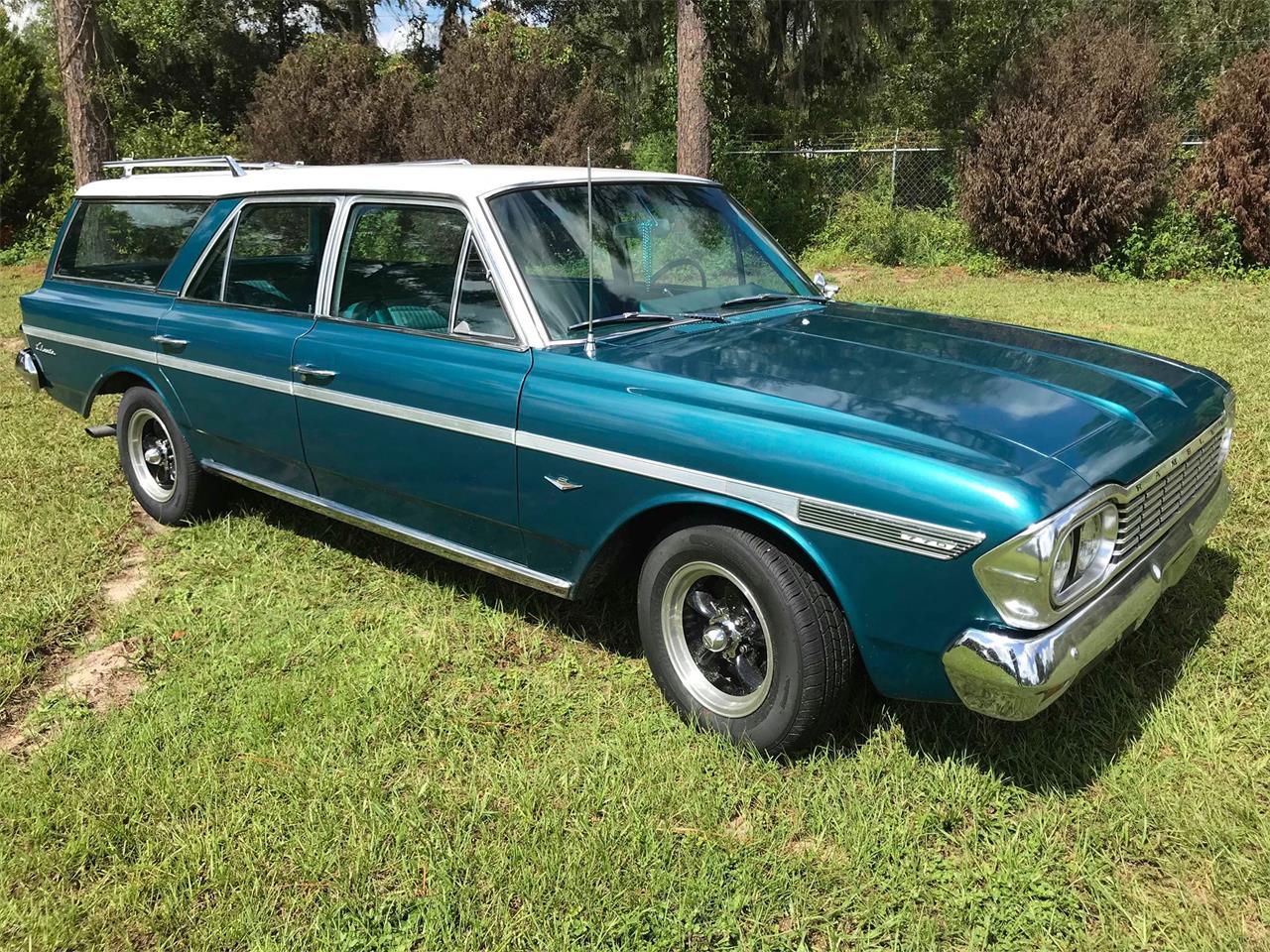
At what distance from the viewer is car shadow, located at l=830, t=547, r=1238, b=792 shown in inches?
112

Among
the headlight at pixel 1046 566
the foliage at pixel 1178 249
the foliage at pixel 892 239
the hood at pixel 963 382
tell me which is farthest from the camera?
the foliage at pixel 892 239

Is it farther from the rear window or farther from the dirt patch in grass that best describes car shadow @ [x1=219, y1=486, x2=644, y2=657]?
the rear window

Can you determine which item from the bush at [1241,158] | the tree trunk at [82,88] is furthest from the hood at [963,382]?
the tree trunk at [82,88]

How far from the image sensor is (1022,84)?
13086 mm

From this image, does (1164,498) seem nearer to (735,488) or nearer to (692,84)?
(735,488)

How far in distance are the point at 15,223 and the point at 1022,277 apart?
717 inches

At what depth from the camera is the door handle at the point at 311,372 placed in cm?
372

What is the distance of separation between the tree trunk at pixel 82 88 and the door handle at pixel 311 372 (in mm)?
12152

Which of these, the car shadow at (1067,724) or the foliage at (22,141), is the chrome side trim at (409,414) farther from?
the foliage at (22,141)

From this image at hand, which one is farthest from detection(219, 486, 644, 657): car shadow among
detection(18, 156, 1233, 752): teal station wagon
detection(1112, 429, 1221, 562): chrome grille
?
detection(1112, 429, 1221, 562): chrome grille

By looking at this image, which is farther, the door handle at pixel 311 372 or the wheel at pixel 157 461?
the wheel at pixel 157 461

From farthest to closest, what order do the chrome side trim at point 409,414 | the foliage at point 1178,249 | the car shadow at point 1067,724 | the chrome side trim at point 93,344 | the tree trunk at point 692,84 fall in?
the foliage at point 1178,249 → the tree trunk at point 692,84 → the chrome side trim at point 93,344 → the chrome side trim at point 409,414 → the car shadow at point 1067,724

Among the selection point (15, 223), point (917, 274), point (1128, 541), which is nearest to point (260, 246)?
point (1128, 541)

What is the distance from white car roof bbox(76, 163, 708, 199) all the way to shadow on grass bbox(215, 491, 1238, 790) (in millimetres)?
1623
